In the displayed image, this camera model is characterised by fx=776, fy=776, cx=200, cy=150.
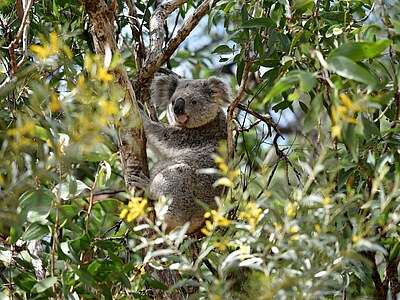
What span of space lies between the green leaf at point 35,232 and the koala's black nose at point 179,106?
68.9 inches

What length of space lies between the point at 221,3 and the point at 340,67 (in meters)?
1.51

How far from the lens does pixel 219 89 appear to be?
4.30m

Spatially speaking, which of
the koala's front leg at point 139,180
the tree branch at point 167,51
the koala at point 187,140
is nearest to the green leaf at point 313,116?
the koala's front leg at point 139,180

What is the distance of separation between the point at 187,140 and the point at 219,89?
1.11ft

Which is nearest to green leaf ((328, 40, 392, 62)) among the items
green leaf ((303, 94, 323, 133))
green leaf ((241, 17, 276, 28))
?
green leaf ((303, 94, 323, 133))

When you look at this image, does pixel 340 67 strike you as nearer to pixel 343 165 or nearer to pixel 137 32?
pixel 343 165

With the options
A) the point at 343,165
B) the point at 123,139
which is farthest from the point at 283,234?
the point at 123,139

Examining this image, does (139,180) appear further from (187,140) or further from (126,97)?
(187,140)

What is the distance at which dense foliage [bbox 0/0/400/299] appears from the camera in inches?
73.8

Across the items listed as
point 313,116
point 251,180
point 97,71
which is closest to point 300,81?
point 313,116

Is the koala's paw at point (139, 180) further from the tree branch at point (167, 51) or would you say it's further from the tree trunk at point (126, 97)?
the tree branch at point (167, 51)

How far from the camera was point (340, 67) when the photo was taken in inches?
71.1

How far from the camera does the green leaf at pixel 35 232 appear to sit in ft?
8.25

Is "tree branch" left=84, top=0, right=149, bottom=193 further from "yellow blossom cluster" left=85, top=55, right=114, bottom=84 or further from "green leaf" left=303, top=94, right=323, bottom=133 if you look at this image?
Result: "green leaf" left=303, top=94, right=323, bottom=133
